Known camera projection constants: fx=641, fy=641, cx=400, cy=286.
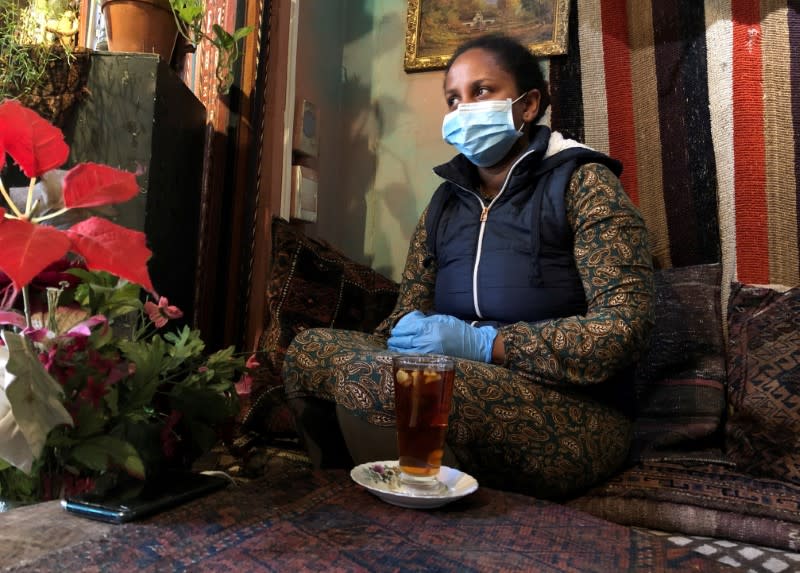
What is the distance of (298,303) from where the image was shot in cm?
151

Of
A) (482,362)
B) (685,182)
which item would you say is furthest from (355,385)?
(685,182)

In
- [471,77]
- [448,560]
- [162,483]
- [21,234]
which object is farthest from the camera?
[471,77]

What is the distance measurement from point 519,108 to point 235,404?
95cm

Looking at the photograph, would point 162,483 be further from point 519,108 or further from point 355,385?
point 519,108

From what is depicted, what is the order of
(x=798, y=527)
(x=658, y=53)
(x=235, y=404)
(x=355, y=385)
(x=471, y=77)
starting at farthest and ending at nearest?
(x=658, y=53)
(x=471, y=77)
(x=355, y=385)
(x=798, y=527)
(x=235, y=404)

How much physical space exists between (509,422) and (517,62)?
0.83 meters

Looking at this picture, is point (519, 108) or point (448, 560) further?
point (519, 108)

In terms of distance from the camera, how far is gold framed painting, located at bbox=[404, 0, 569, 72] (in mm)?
1888

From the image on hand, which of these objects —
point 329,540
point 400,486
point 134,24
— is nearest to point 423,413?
point 400,486

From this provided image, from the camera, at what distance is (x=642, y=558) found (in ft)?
1.92

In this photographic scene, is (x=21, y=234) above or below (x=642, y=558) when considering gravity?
above

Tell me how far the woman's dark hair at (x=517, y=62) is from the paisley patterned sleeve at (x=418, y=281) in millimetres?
372

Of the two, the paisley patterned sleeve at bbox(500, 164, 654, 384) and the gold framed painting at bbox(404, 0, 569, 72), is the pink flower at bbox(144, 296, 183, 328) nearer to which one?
the paisley patterned sleeve at bbox(500, 164, 654, 384)

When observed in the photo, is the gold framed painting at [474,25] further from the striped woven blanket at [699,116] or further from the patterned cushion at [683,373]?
the patterned cushion at [683,373]
